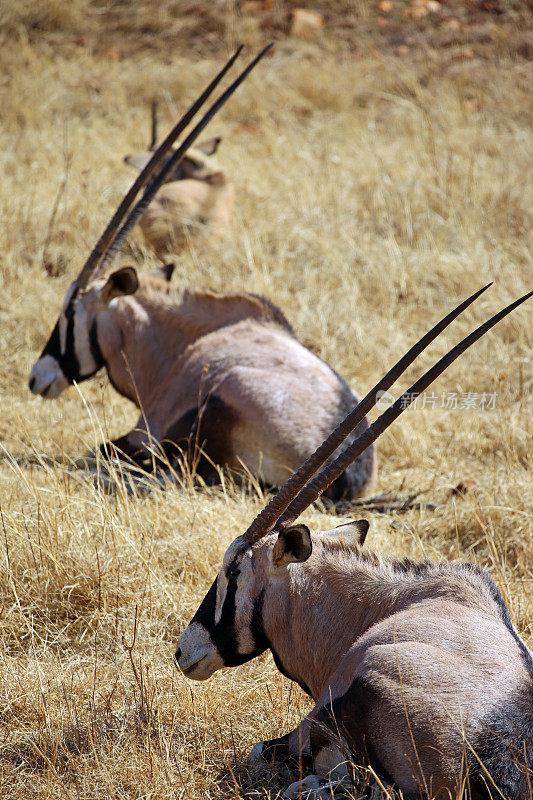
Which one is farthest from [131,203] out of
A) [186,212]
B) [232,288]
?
[186,212]

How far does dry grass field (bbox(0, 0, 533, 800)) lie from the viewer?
336 cm

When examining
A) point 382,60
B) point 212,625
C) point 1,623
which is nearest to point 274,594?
point 212,625

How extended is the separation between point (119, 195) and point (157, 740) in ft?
23.6

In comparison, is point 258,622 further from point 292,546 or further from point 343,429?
point 343,429

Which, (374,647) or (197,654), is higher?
(374,647)

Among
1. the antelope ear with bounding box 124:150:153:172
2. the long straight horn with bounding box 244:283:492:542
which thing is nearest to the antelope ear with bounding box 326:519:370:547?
the long straight horn with bounding box 244:283:492:542

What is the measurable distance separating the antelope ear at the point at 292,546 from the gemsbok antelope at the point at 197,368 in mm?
1877

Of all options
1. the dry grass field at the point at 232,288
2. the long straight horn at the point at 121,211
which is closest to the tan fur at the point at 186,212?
the dry grass field at the point at 232,288

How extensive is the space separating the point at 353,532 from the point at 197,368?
7.94ft

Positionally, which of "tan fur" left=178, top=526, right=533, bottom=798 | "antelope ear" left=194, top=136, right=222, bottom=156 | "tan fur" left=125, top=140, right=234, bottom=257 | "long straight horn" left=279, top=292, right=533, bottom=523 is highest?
"long straight horn" left=279, top=292, right=533, bottom=523

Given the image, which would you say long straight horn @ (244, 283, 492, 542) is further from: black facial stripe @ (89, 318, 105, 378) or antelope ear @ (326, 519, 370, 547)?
black facial stripe @ (89, 318, 105, 378)

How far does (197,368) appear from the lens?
18.2 ft

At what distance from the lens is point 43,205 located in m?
9.05

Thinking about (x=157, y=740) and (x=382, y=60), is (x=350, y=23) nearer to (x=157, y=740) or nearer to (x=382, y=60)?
(x=382, y=60)
